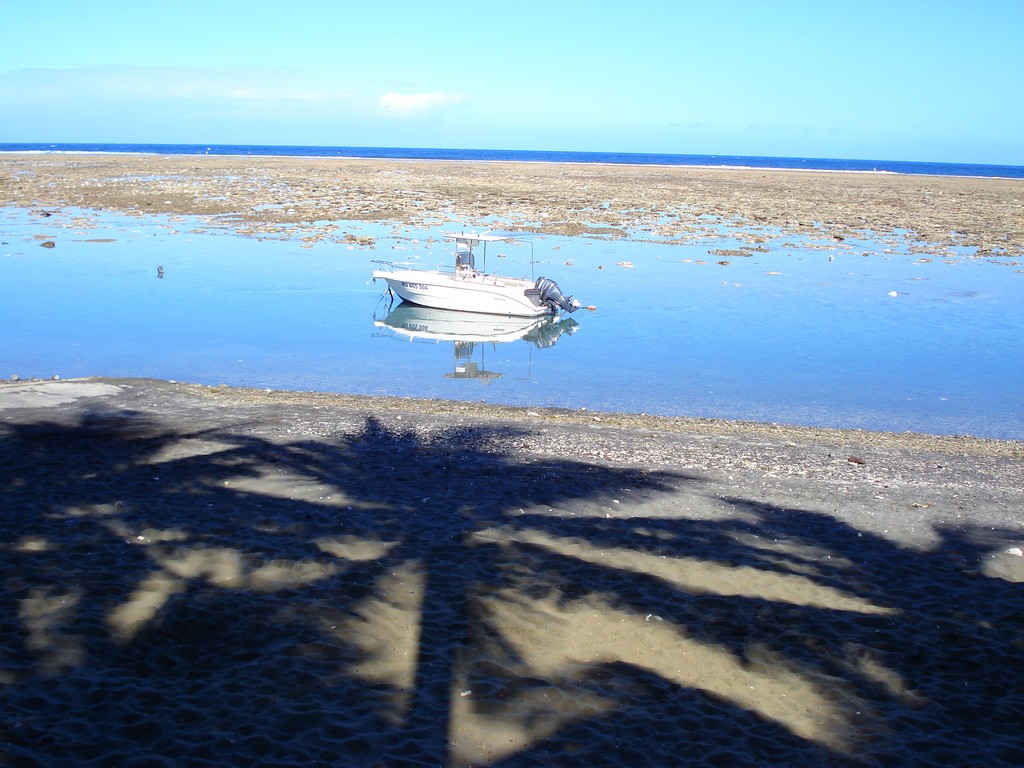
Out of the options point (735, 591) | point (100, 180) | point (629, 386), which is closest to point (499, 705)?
point (735, 591)

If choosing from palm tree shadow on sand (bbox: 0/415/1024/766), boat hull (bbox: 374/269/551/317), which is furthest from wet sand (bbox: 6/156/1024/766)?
boat hull (bbox: 374/269/551/317)

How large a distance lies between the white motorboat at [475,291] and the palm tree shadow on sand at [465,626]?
1381 centimetres

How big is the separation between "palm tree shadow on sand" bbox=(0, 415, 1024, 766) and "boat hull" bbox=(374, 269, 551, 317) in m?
13.8

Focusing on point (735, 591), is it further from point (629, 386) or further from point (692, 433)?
point (629, 386)

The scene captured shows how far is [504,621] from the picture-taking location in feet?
25.5

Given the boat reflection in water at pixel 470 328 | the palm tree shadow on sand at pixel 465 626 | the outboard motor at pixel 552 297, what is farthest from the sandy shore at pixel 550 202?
the palm tree shadow on sand at pixel 465 626

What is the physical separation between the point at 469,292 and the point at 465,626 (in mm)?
18150

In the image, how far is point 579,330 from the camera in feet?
78.2

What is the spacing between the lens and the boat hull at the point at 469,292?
24.9m

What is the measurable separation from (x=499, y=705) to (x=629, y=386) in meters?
12.2

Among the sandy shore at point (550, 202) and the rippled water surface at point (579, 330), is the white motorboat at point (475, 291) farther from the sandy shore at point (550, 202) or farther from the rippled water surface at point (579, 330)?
the sandy shore at point (550, 202)

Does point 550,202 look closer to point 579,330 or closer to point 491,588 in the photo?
point 579,330

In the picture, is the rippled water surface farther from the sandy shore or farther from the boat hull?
the sandy shore

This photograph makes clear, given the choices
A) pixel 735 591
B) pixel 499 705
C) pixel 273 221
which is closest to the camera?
pixel 499 705
